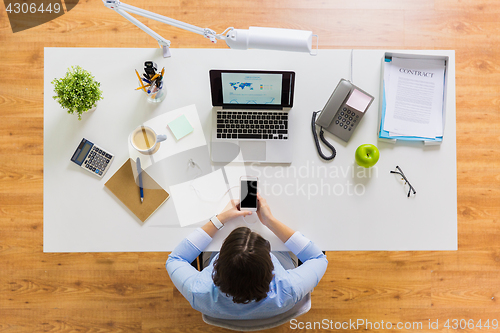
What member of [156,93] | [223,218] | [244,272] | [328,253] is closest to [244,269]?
[244,272]

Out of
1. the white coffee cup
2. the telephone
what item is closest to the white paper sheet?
the white coffee cup

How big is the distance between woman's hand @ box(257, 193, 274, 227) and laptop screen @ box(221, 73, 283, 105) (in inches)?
14.1

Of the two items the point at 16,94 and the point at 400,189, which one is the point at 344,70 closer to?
the point at 400,189

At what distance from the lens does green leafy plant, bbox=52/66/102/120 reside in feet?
Result: 3.52

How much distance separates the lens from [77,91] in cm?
108

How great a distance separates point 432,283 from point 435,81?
3.76 feet

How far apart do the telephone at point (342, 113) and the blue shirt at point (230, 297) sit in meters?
0.37

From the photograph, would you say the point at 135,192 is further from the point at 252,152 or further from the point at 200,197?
the point at 252,152

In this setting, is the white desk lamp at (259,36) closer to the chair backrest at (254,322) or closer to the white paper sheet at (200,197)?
the white paper sheet at (200,197)

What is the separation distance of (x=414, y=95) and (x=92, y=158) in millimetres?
1235

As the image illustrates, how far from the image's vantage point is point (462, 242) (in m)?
1.76

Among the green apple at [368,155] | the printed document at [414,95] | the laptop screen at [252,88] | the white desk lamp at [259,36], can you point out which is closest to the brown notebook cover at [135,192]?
the laptop screen at [252,88]

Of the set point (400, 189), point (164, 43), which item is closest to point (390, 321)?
point (400, 189)

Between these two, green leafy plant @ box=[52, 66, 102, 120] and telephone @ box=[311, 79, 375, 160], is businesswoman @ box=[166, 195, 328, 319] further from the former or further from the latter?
green leafy plant @ box=[52, 66, 102, 120]
